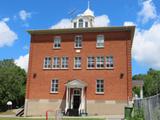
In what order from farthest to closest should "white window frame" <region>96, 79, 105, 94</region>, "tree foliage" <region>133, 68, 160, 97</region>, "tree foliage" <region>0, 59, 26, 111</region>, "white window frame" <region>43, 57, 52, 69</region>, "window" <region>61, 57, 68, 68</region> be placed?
"tree foliage" <region>133, 68, 160, 97</region> → "tree foliage" <region>0, 59, 26, 111</region> → "white window frame" <region>43, 57, 52, 69</region> → "window" <region>61, 57, 68, 68</region> → "white window frame" <region>96, 79, 105, 94</region>

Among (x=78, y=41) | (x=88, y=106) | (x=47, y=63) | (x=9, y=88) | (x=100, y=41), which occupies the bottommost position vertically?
(x=88, y=106)

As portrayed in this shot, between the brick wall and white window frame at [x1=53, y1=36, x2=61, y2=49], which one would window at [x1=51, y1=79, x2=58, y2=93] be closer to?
the brick wall

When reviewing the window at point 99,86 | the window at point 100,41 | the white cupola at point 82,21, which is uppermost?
the white cupola at point 82,21

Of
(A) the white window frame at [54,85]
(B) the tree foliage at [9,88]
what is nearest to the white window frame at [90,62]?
(A) the white window frame at [54,85]

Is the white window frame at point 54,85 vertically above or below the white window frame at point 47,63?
below

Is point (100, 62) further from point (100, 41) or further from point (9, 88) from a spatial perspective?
point (9, 88)

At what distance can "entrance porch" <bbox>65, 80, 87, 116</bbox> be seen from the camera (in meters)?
38.7

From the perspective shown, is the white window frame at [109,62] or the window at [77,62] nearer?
the white window frame at [109,62]

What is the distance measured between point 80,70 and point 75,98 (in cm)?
370

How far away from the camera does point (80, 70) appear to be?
40.8m

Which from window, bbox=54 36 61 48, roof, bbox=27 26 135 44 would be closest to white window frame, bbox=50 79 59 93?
window, bbox=54 36 61 48

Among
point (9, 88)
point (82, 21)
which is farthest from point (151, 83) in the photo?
point (82, 21)

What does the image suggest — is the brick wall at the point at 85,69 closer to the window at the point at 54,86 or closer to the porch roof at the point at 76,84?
the window at the point at 54,86

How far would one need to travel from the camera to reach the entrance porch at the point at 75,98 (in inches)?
1524
